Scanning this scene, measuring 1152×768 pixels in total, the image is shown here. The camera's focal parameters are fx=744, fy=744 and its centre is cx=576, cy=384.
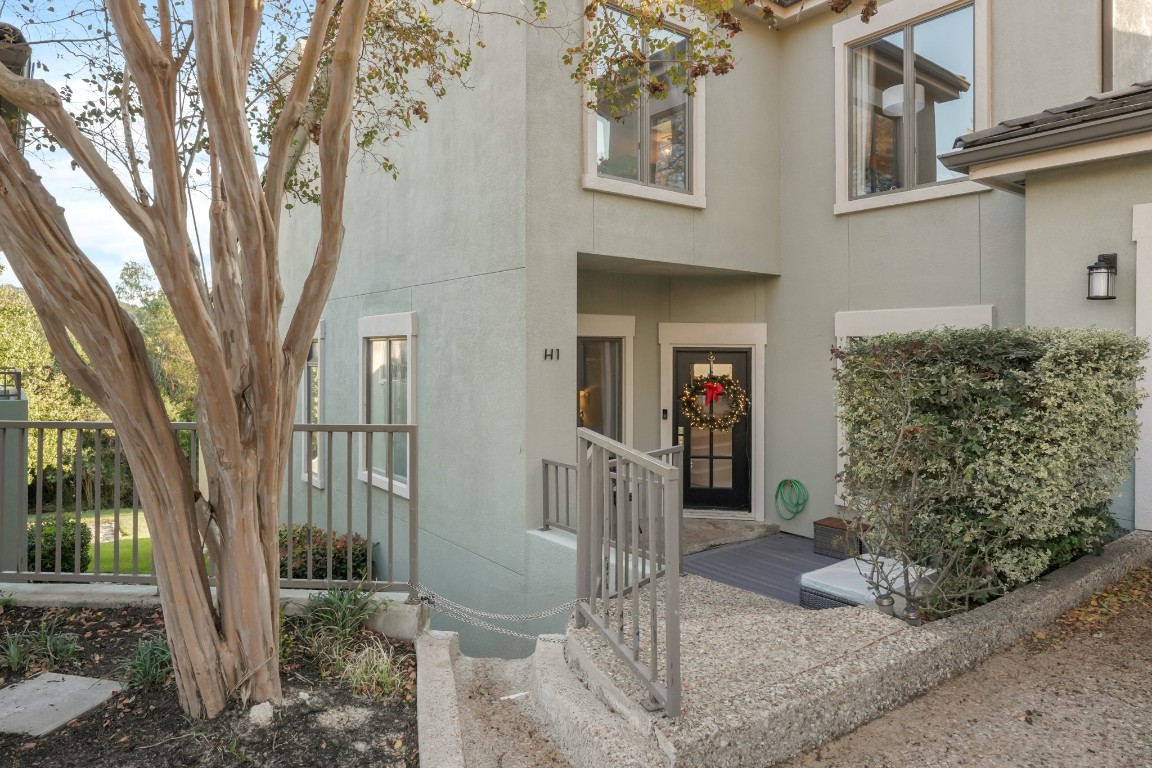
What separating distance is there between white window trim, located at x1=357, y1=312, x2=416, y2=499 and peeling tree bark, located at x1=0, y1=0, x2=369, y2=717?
3.98 meters

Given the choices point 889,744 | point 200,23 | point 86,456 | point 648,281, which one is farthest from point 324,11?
point 86,456

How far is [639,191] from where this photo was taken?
22.1ft

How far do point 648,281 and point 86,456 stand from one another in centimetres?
2037

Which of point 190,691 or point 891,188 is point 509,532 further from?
point 891,188

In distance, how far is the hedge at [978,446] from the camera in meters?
3.88

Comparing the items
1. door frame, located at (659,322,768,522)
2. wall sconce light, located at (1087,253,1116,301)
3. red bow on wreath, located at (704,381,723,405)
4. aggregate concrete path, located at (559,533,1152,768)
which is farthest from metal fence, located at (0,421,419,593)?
wall sconce light, located at (1087,253,1116,301)

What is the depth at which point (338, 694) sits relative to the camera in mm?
3268

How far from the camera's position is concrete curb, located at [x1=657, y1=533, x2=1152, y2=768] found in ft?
8.72

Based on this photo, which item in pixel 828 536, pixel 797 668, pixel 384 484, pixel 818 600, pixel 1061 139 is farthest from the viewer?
pixel 384 484

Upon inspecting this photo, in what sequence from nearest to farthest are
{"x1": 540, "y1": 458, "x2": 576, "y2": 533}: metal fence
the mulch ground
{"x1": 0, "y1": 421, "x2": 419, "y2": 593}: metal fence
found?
1. the mulch ground
2. {"x1": 0, "y1": 421, "x2": 419, "y2": 593}: metal fence
3. {"x1": 540, "y1": 458, "x2": 576, "y2": 533}: metal fence

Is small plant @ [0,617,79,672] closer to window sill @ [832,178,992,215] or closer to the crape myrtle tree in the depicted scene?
the crape myrtle tree

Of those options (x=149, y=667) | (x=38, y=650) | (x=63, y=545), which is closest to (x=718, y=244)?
(x=149, y=667)

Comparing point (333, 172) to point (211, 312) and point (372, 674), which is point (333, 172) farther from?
point (372, 674)

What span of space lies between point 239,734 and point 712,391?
624 cm
